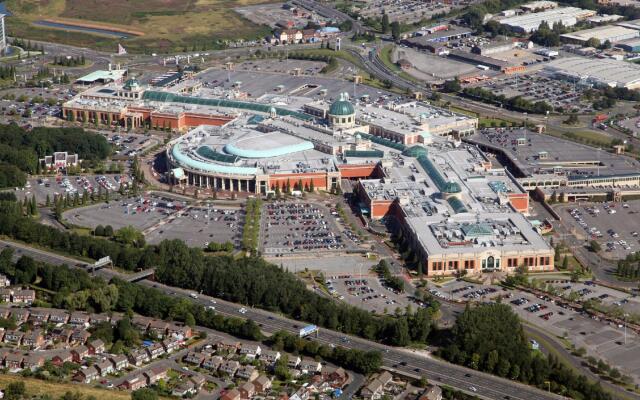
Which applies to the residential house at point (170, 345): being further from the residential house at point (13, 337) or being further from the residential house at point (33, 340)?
the residential house at point (13, 337)

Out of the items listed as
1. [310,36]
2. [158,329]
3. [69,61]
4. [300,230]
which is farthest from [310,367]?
[310,36]

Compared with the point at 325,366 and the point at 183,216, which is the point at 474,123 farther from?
the point at 325,366

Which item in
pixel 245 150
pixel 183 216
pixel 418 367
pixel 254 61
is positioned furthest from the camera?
pixel 254 61

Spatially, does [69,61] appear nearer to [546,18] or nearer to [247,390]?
[546,18]

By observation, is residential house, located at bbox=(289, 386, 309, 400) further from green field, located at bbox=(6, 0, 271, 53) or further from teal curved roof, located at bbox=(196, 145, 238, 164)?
green field, located at bbox=(6, 0, 271, 53)

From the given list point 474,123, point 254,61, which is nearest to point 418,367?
point 474,123

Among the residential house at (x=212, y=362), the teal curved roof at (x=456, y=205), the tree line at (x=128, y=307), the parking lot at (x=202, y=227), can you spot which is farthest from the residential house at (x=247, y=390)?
the teal curved roof at (x=456, y=205)

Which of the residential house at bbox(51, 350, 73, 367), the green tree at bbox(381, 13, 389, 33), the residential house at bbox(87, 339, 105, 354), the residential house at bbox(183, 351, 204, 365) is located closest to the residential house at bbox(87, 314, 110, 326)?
the residential house at bbox(87, 339, 105, 354)
